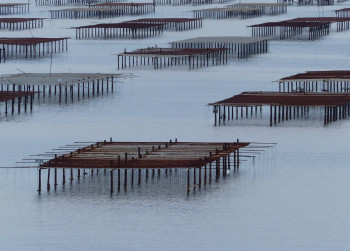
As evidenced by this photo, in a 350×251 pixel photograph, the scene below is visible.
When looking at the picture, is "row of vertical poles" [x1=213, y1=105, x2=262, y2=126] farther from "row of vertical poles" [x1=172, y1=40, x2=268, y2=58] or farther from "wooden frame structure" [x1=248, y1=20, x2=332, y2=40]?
"wooden frame structure" [x1=248, y1=20, x2=332, y2=40]

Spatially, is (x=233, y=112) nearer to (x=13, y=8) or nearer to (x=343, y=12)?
(x=343, y=12)

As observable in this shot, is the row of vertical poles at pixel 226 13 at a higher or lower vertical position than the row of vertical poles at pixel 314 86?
higher

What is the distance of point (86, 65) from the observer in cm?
6738

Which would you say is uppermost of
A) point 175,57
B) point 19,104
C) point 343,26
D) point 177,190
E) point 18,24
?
point 18,24

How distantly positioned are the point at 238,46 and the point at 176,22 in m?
17.8

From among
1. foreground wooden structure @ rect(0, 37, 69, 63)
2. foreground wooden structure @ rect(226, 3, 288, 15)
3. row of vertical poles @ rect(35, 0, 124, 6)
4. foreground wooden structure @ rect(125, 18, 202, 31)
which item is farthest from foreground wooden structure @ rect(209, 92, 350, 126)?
row of vertical poles @ rect(35, 0, 124, 6)

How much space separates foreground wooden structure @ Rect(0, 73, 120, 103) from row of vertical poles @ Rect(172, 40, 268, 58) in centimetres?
1518

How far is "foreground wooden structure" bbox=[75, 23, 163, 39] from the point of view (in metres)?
85.8

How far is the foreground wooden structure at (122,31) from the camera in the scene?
85825 millimetres

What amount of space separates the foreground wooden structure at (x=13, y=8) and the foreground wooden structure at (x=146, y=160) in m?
80.3

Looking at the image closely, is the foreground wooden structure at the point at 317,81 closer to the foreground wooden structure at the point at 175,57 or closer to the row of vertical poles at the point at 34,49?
the foreground wooden structure at the point at 175,57

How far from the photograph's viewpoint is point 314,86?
57938mm

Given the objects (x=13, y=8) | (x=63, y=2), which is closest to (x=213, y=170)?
(x=13, y=8)

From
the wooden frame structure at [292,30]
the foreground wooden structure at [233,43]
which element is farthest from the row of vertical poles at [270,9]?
the foreground wooden structure at [233,43]
